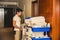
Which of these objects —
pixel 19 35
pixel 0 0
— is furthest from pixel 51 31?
pixel 0 0

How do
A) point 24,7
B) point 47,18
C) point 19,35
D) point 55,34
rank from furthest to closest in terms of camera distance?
point 24,7 < point 19,35 < point 47,18 < point 55,34

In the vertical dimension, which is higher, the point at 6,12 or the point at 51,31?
the point at 6,12

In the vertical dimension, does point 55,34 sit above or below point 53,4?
below

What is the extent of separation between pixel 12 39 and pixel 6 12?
3.48 ft

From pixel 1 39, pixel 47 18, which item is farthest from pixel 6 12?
pixel 47 18

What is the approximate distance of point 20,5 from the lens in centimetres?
493

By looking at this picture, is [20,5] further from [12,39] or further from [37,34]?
[37,34]

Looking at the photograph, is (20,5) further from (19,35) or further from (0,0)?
(19,35)

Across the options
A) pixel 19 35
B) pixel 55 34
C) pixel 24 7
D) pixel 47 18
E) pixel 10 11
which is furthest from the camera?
pixel 10 11

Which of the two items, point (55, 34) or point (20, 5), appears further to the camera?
point (20, 5)

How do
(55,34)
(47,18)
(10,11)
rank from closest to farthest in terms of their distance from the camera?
(55,34)
(47,18)
(10,11)

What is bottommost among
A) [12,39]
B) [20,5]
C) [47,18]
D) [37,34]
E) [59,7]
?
[12,39]

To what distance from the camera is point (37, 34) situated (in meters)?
2.16

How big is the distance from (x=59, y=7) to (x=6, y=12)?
3.24 m
